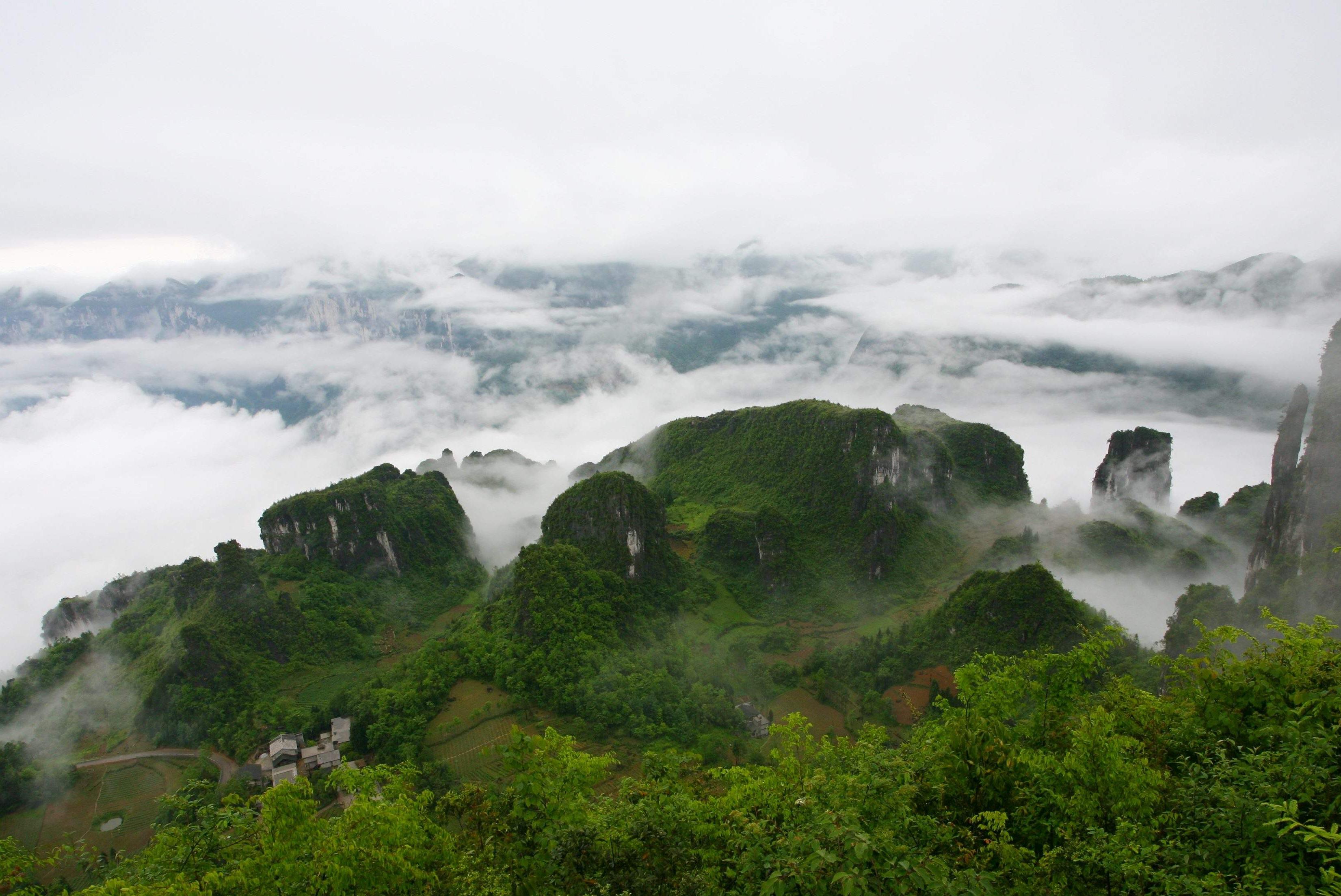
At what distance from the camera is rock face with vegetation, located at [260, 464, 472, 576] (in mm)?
77625

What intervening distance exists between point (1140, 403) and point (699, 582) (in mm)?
144505

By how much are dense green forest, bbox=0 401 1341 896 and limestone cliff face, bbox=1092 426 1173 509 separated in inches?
330

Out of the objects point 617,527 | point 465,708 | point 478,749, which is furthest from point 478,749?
point 617,527

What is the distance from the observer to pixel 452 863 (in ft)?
44.8

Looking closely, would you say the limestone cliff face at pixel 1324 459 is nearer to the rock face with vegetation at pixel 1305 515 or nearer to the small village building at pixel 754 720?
the rock face with vegetation at pixel 1305 515

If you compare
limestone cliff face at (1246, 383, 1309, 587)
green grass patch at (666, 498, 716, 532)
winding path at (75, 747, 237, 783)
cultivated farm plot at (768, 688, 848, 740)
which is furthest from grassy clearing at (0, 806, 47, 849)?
limestone cliff face at (1246, 383, 1309, 587)

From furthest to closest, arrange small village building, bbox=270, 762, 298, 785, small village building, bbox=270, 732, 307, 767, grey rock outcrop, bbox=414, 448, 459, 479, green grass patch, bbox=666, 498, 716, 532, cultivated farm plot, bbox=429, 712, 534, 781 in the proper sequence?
grey rock outcrop, bbox=414, 448, 459, 479 → green grass patch, bbox=666, 498, 716, 532 → small village building, bbox=270, 732, 307, 767 → small village building, bbox=270, 762, 298, 785 → cultivated farm plot, bbox=429, 712, 534, 781

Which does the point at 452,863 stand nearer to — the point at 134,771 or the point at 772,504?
the point at 134,771

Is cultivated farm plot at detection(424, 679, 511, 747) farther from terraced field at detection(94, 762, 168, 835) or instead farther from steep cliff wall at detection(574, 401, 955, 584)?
steep cliff wall at detection(574, 401, 955, 584)

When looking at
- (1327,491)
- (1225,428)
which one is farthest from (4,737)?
(1225,428)

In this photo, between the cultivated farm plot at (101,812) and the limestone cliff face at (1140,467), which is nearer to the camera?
the cultivated farm plot at (101,812)

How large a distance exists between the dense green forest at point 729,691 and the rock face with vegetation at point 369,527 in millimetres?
432

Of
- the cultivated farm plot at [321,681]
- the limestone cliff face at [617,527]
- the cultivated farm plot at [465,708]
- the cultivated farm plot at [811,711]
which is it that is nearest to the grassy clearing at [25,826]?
the cultivated farm plot at [321,681]

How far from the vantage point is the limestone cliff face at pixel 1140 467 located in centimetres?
9675
